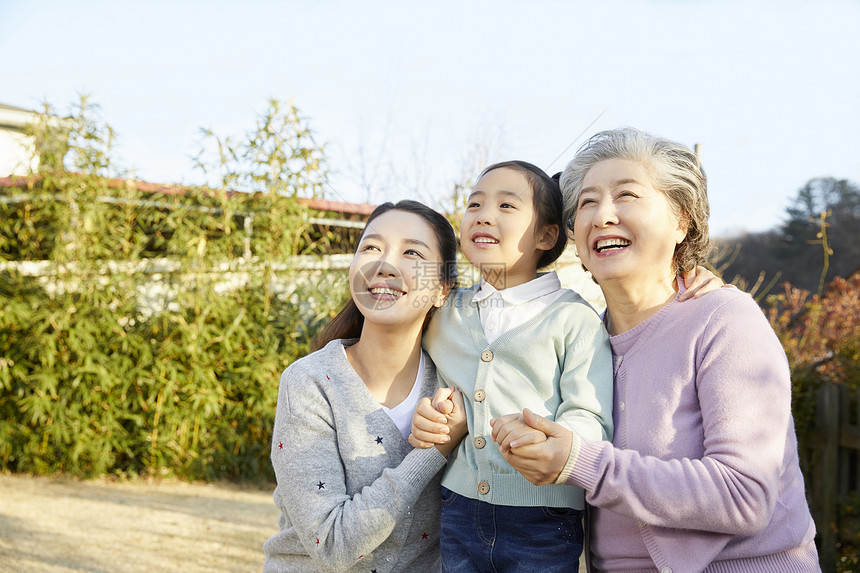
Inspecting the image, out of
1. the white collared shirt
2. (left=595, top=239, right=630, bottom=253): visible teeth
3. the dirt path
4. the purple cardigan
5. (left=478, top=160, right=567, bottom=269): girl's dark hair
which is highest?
(left=478, top=160, right=567, bottom=269): girl's dark hair

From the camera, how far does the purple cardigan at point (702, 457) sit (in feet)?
4.53

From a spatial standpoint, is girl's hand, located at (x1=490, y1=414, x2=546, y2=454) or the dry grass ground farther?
the dry grass ground

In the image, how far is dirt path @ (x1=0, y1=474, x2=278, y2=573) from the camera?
3.98 m

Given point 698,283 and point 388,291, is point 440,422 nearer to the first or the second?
point 388,291

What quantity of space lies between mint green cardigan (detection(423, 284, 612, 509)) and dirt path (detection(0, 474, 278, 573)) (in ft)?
9.32

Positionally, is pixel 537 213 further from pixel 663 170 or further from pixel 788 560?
pixel 788 560

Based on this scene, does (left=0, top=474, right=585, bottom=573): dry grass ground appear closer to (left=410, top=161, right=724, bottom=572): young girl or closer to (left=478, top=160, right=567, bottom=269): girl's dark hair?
(left=410, top=161, right=724, bottom=572): young girl

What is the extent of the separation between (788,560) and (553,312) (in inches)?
31.0

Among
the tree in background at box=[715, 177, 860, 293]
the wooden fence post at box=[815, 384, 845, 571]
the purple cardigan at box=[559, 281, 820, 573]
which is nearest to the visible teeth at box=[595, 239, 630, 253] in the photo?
the purple cardigan at box=[559, 281, 820, 573]

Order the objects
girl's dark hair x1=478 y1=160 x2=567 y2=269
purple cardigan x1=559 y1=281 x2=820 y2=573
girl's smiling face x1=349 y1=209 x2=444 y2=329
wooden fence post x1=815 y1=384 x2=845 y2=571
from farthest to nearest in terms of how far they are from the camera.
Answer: wooden fence post x1=815 y1=384 x2=845 y2=571
girl's dark hair x1=478 y1=160 x2=567 y2=269
girl's smiling face x1=349 y1=209 x2=444 y2=329
purple cardigan x1=559 y1=281 x2=820 y2=573

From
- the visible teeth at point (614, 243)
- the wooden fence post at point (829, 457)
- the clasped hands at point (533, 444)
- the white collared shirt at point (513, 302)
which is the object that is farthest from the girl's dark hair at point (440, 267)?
the wooden fence post at point (829, 457)

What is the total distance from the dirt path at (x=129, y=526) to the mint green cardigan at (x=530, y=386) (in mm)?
2840

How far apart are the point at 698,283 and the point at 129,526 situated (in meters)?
4.29

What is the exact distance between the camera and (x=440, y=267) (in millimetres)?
1977
